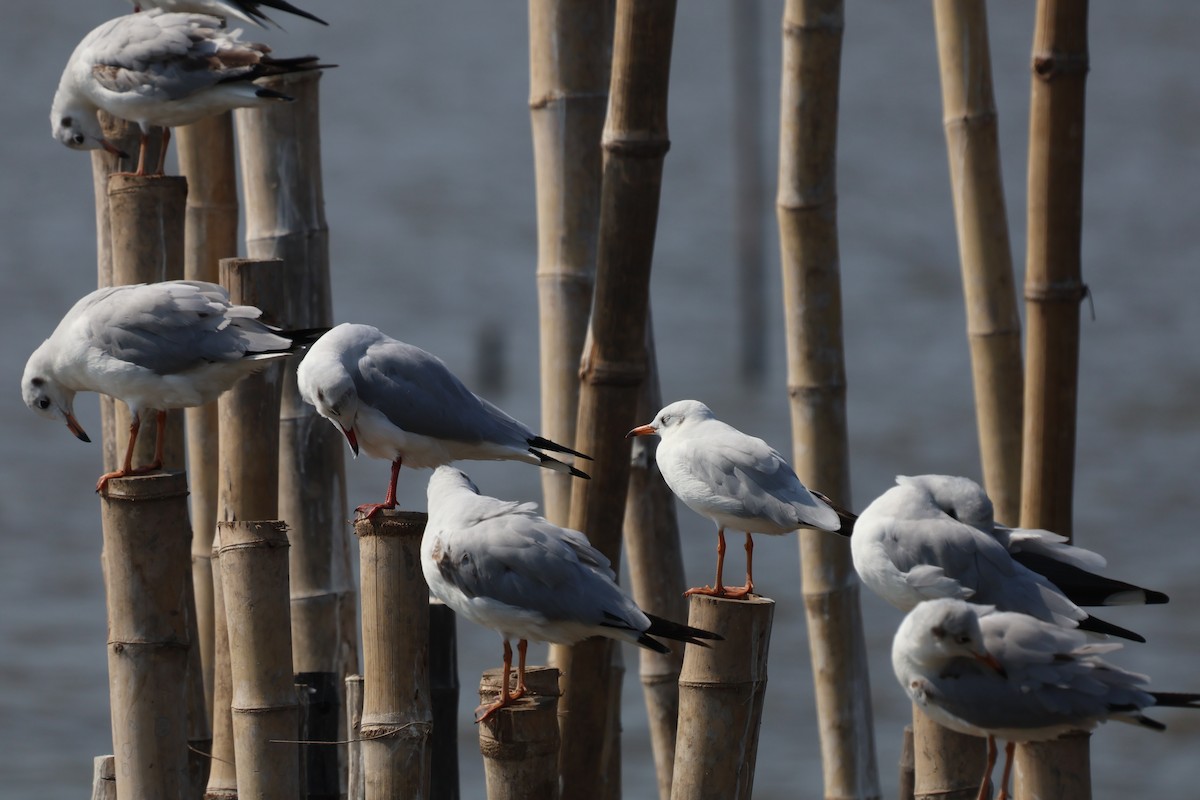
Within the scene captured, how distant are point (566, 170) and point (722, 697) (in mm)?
2200

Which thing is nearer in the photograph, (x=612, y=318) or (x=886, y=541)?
(x=886, y=541)

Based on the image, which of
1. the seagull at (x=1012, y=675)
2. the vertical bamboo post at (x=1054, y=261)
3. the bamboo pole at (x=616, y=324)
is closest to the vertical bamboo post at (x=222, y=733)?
the bamboo pole at (x=616, y=324)

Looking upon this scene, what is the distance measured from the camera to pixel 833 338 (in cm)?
599

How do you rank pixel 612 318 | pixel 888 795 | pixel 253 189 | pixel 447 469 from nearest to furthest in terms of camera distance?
pixel 447 469
pixel 612 318
pixel 253 189
pixel 888 795

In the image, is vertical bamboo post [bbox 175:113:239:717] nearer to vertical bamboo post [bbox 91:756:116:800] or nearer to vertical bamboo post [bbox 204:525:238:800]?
vertical bamboo post [bbox 204:525:238:800]

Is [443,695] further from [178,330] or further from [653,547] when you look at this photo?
[178,330]

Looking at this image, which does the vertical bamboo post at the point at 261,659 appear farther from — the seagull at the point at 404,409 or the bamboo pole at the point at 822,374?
the bamboo pole at the point at 822,374

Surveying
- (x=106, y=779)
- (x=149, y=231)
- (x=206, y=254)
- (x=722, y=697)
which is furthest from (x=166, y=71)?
(x=722, y=697)

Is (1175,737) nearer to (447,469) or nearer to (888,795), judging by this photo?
(888,795)

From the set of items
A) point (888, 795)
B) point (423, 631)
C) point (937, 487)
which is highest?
point (937, 487)

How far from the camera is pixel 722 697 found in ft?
14.4

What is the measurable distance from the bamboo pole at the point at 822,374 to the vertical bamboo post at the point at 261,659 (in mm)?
1986

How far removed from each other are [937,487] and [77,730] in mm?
8784

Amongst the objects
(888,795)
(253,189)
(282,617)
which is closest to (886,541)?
(282,617)
